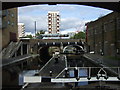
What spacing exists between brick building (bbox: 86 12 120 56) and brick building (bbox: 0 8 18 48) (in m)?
23.9

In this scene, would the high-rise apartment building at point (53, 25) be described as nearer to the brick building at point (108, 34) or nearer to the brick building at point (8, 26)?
the brick building at point (8, 26)

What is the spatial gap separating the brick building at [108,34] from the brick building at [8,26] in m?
23.9

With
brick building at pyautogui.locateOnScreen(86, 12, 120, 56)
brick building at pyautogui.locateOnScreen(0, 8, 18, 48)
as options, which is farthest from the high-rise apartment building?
brick building at pyautogui.locateOnScreen(86, 12, 120, 56)

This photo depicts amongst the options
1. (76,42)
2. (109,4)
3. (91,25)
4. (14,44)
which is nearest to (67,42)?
(76,42)

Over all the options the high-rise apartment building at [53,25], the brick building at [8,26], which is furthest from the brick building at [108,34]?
the high-rise apartment building at [53,25]

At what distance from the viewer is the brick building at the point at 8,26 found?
55.8 meters

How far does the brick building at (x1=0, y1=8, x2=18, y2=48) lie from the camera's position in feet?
183

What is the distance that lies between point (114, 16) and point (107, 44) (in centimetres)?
828

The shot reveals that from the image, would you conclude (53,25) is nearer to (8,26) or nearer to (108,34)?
(8,26)

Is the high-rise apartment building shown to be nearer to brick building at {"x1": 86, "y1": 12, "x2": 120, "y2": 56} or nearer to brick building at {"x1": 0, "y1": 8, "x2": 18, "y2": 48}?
brick building at {"x1": 0, "y1": 8, "x2": 18, "y2": 48}

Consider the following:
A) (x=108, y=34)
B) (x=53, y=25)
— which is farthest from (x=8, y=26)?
(x=53, y=25)

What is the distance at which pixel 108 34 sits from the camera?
5444 cm

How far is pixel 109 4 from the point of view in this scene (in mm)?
22406

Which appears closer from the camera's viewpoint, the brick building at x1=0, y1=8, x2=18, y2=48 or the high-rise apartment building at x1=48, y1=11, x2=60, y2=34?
the brick building at x1=0, y1=8, x2=18, y2=48
